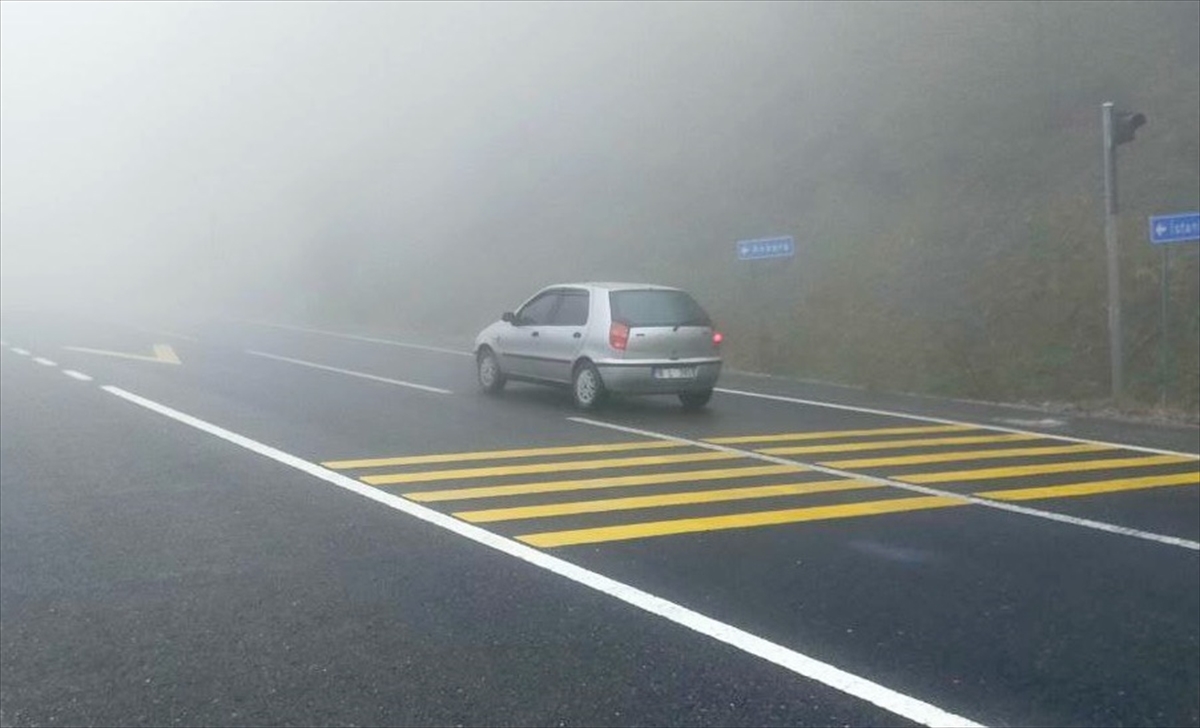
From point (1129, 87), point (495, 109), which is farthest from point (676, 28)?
point (1129, 87)

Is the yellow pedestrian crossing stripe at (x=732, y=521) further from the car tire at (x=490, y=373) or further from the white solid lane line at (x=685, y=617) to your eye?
the car tire at (x=490, y=373)

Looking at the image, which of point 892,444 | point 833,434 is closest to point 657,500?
point 892,444

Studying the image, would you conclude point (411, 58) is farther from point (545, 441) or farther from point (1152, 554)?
point (1152, 554)

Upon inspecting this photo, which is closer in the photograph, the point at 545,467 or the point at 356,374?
the point at 545,467

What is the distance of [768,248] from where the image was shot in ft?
77.1

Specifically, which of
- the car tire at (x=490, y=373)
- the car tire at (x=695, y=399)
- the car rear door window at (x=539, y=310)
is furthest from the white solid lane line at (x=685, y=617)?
the car tire at (x=490, y=373)

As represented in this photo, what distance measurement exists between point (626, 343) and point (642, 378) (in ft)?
1.53

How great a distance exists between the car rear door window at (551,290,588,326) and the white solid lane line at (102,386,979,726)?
5.68 metres

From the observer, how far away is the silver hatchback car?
1678 cm

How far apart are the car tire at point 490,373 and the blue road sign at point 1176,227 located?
8.71 m

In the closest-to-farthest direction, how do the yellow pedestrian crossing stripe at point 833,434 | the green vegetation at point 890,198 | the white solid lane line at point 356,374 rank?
the yellow pedestrian crossing stripe at point 833,434 < the white solid lane line at point 356,374 < the green vegetation at point 890,198

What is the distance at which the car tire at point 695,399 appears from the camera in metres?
17.7

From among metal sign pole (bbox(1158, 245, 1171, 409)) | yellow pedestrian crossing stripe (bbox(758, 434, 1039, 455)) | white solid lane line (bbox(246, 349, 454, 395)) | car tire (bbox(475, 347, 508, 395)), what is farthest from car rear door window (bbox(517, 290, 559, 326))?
metal sign pole (bbox(1158, 245, 1171, 409))

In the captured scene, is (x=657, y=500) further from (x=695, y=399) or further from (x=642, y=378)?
(x=695, y=399)
